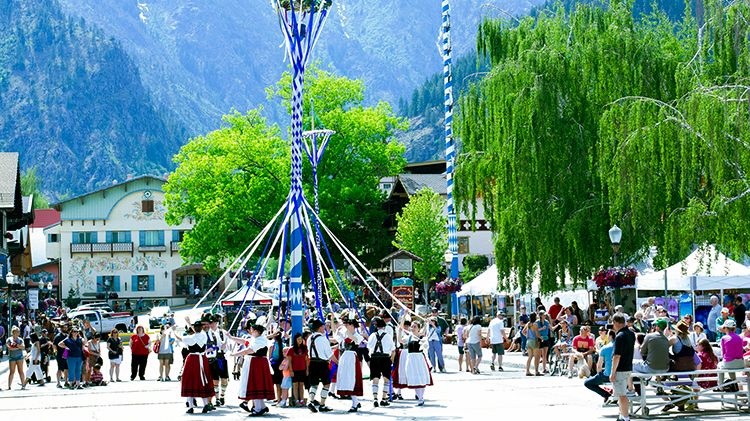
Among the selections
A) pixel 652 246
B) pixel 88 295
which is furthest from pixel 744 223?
pixel 88 295

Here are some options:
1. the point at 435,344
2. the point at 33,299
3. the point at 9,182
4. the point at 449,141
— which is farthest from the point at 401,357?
the point at 9,182

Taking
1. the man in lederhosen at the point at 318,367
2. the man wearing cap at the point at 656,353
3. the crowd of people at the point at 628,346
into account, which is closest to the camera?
the crowd of people at the point at 628,346

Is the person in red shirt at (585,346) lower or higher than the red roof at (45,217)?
lower

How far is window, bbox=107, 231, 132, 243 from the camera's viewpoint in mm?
93812

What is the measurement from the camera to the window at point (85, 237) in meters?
93.6

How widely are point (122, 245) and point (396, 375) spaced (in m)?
75.0

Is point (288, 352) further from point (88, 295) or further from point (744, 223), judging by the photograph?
point (88, 295)

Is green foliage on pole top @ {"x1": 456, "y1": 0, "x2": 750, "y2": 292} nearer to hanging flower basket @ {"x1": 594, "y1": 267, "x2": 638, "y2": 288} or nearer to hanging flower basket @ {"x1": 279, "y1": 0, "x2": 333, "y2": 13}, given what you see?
hanging flower basket @ {"x1": 594, "y1": 267, "x2": 638, "y2": 288}

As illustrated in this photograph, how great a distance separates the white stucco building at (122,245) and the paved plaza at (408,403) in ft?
213

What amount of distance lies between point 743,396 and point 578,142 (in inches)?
603

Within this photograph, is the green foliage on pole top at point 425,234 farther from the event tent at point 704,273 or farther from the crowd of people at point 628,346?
the event tent at point 704,273

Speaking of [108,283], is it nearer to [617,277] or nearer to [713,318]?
[617,277]

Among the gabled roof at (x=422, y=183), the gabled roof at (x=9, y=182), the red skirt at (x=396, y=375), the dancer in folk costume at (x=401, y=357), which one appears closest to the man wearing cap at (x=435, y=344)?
the dancer in folk costume at (x=401, y=357)

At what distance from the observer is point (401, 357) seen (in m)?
21.5
